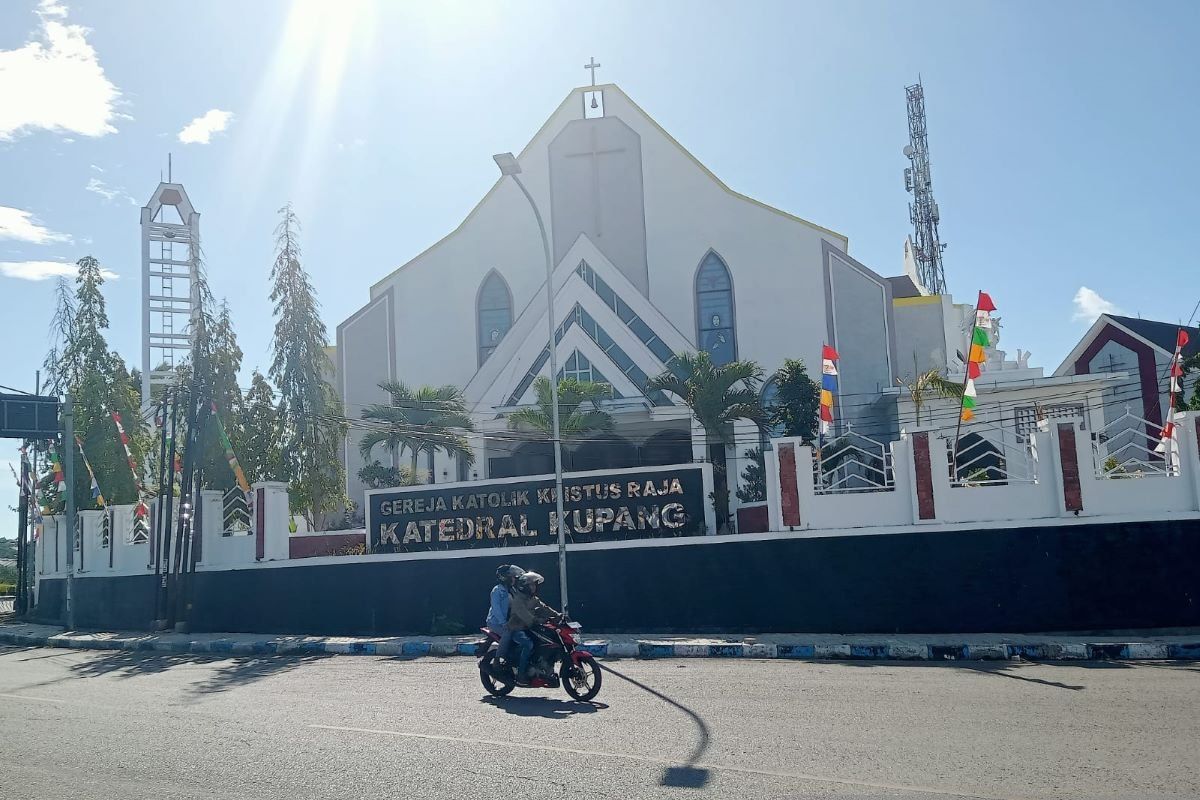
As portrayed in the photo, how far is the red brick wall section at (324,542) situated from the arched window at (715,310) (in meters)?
12.9

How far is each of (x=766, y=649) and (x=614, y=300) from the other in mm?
16132

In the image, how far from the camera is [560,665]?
10.9m

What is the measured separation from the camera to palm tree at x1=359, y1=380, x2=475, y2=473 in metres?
25.5

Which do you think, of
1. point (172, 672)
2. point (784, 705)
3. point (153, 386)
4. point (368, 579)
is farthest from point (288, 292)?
point (153, 386)

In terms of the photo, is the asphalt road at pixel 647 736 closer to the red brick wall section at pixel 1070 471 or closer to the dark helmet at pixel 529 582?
the dark helmet at pixel 529 582

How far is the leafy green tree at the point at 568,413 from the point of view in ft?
78.9

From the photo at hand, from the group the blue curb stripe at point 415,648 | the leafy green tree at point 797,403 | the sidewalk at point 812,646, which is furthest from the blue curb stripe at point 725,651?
the leafy green tree at point 797,403

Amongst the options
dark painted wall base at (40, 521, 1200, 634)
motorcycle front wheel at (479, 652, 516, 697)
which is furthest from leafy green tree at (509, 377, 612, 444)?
motorcycle front wheel at (479, 652, 516, 697)

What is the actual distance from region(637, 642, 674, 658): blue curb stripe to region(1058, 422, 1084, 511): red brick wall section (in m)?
6.42

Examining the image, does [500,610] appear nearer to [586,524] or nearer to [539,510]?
[586,524]

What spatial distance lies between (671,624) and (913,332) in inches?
728

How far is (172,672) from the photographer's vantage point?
1523 cm

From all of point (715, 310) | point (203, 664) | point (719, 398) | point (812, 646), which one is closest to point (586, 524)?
point (719, 398)

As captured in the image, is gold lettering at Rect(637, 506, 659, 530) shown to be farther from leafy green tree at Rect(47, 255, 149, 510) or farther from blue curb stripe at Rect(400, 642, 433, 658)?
leafy green tree at Rect(47, 255, 149, 510)
